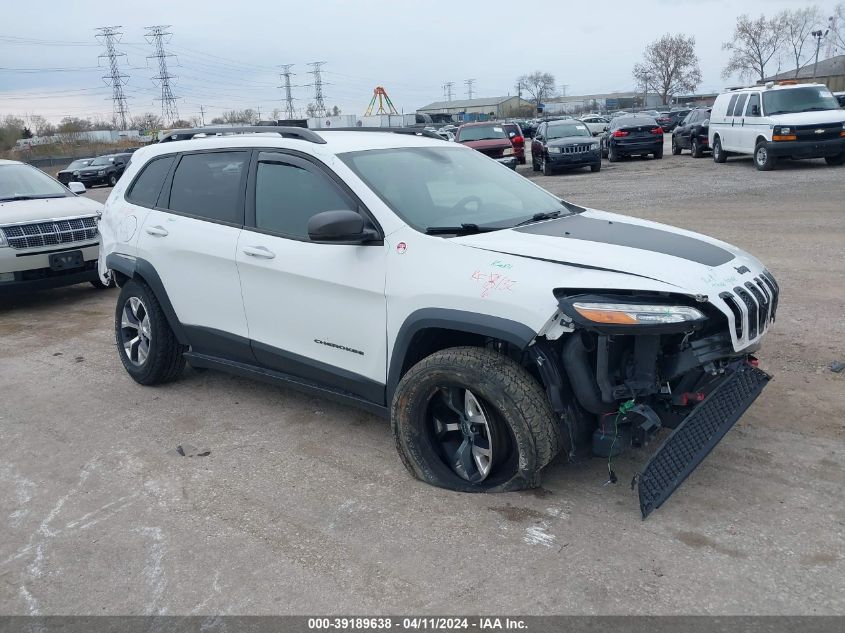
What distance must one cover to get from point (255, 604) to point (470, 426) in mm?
1338

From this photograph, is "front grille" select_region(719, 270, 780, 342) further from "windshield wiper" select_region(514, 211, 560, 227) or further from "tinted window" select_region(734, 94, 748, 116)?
"tinted window" select_region(734, 94, 748, 116)

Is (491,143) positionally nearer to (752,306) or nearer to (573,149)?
(573,149)

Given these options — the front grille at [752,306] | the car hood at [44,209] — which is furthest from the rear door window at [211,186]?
the car hood at [44,209]

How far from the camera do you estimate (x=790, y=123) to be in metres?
17.5

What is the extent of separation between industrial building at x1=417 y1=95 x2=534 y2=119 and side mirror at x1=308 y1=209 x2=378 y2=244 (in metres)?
110

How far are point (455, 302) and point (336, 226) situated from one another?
73 cm

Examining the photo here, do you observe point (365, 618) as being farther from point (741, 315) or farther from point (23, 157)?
point (23, 157)

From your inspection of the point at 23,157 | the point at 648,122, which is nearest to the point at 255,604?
the point at 648,122

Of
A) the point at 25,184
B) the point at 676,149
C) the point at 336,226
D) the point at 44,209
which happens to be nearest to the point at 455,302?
the point at 336,226

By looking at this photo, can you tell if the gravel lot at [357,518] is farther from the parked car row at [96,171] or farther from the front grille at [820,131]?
the parked car row at [96,171]

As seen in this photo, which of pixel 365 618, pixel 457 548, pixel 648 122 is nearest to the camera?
pixel 365 618

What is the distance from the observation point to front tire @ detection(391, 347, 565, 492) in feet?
11.8

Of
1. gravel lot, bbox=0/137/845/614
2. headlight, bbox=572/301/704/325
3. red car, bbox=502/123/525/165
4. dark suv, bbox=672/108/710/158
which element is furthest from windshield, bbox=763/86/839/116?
headlight, bbox=572/301/704/325

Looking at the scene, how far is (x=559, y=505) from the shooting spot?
3.76 m
